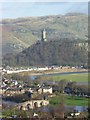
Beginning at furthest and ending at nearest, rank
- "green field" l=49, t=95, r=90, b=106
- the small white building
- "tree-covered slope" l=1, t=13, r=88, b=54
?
"tree-covered slope" l=1, t=13, r=88, b=54 → the small white building → "green field" l=49, t=95, r=90, b=106

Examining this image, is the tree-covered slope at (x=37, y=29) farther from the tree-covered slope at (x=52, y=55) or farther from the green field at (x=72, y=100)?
the green field at (x=72, y=100)

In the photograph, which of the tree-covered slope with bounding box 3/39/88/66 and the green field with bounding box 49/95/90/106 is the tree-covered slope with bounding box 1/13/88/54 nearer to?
the tree-covered slope with bounding box 3/39/88/66

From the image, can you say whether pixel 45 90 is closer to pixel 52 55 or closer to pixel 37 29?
pixel 52 55

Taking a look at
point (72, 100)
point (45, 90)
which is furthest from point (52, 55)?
point (72, 100)

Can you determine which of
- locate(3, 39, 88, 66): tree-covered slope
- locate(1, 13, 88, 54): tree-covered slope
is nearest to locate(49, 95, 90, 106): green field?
locate(3, 39, 88, 66): tree-covered slope

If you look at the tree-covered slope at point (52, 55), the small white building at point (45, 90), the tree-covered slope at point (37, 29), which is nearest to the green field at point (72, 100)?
the small white building at point (45, 90)

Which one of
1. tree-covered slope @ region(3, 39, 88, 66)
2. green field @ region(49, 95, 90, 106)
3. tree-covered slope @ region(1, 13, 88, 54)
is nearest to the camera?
green field @ region(49, 95, 90, 106)

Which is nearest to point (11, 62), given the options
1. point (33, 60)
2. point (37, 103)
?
point (33, 60)

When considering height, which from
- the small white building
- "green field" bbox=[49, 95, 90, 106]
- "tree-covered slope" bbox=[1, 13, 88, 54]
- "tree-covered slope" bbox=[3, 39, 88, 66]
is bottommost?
"green field" bbox=[49, 95, 90, 106]

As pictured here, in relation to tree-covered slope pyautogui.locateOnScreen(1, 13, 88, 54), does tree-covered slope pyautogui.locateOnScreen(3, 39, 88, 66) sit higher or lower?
lower

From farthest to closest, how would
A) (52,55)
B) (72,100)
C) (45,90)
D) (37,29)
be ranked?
(37,29) < (52,55) < (45,90) < (72,100)

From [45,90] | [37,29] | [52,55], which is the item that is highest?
[37,29]
